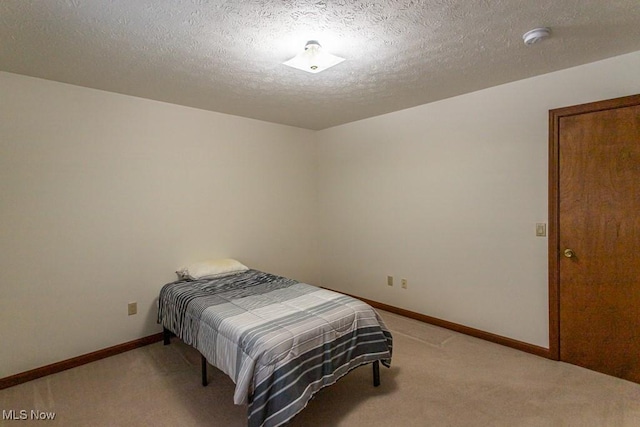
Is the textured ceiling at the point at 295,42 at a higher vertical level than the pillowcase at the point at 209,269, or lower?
higher

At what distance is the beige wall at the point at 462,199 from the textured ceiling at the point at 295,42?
0.74 feet

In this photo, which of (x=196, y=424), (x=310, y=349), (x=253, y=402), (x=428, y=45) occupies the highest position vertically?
(x=428, y=45)

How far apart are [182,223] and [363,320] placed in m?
2.13

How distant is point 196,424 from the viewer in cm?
191

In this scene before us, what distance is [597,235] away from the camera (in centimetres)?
235

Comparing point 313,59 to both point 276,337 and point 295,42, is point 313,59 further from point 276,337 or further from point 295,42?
point 276,337

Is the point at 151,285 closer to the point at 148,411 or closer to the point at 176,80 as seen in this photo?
the point at 148,411

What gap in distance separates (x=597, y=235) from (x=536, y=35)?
1549 millimetres

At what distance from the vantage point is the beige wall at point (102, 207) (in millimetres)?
2400

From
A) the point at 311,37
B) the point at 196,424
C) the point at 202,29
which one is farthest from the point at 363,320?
the point at 202,29

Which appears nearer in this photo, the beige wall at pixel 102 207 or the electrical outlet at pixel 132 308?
the beige wall at pixel 102 207

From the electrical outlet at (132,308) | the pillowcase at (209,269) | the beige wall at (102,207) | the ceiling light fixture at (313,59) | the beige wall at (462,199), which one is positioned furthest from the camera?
the pillowcase at (209,269)

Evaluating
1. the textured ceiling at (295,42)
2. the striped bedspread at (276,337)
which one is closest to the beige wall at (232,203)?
the textured ceiling at (295,42)

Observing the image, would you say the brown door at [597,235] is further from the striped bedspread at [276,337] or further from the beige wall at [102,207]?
the beige wall at [102,207]
